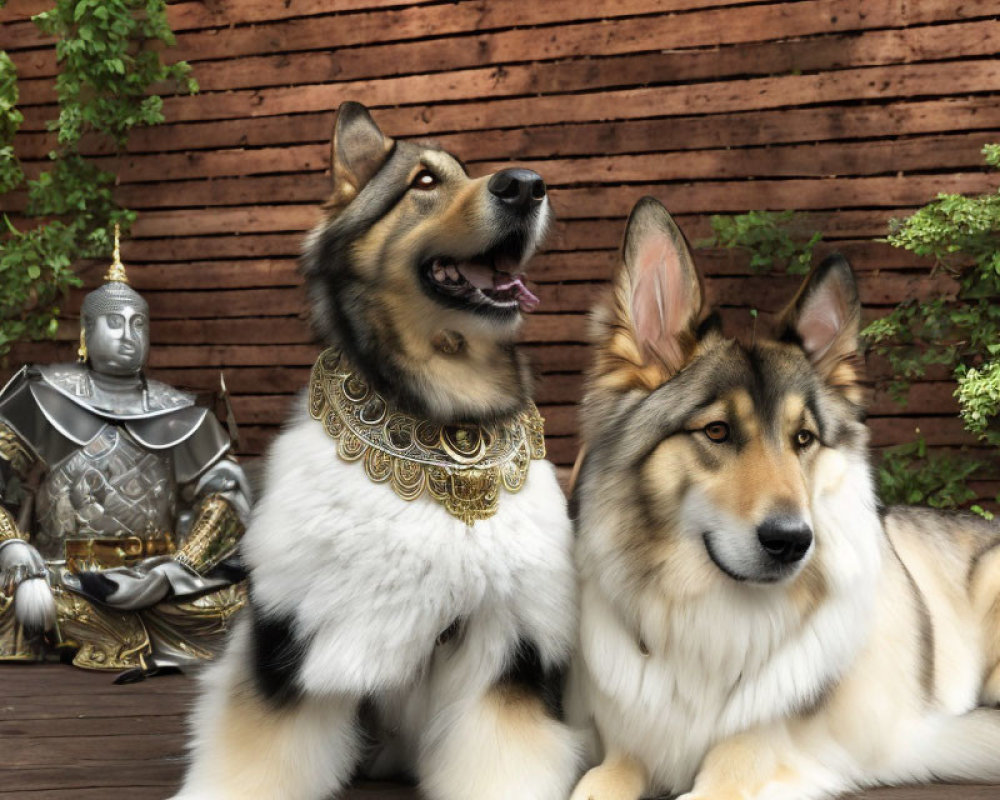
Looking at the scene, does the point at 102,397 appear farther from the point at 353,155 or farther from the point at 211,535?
the point at 353,155

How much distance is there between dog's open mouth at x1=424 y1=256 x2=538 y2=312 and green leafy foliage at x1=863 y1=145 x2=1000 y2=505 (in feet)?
9.07

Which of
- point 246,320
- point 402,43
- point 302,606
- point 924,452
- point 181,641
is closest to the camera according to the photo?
point 302,606

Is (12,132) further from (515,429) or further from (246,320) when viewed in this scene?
(515,429)

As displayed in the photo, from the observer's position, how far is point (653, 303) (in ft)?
7.77

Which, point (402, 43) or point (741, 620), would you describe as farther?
point (402, 43)

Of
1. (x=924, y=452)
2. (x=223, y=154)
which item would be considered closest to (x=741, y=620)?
(x=924, y=452)

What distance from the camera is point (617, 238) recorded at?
5.48 m

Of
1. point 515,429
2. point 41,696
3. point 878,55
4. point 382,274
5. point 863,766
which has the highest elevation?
point 878,55

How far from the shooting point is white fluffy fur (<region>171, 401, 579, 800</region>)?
2.07 metres

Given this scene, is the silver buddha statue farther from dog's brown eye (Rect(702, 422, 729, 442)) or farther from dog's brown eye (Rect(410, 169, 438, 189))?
dog's brown eye (Rect(702, 422, 729, 442))

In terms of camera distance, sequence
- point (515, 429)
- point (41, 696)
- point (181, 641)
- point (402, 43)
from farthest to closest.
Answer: point (402, 43) < point (181, 641) < point (41, 696) < point (515, 429)

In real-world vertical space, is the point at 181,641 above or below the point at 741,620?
below

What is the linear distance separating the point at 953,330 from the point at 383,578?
361 cm

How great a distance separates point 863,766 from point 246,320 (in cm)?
473
